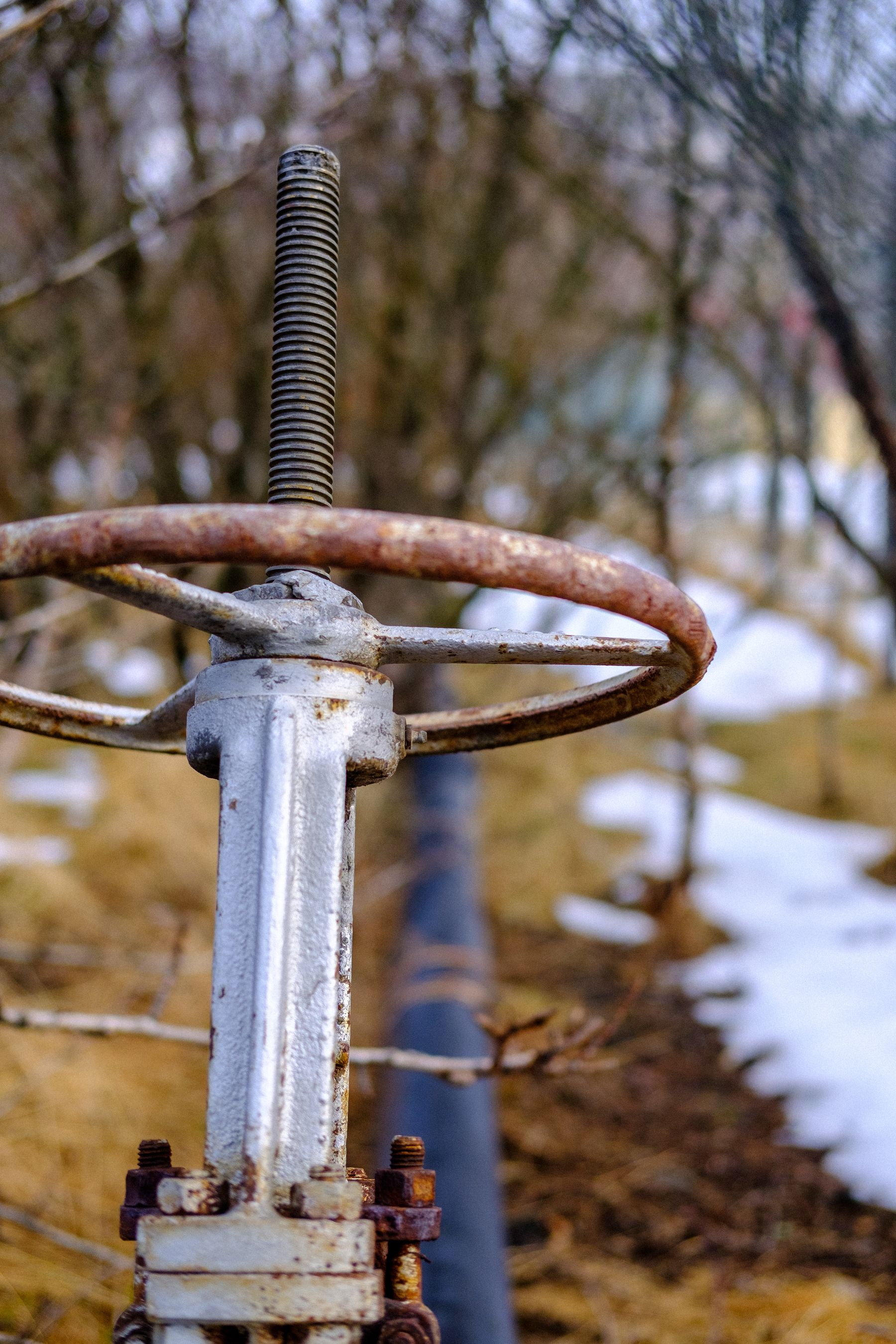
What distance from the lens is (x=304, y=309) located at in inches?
34.9

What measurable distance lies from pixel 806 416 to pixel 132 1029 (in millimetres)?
3536

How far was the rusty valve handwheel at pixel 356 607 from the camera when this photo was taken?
0.62 m

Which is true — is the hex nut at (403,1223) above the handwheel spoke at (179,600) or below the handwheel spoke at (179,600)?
below

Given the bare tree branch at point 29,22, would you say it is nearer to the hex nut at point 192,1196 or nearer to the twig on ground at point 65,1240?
the hex nut at point 192,1196

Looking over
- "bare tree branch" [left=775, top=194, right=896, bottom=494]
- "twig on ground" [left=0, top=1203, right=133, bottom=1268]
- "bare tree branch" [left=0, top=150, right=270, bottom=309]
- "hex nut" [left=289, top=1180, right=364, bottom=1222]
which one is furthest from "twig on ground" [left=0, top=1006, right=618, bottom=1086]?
"bare tree branch" [left=775, top=194, right=896, bottom=494]

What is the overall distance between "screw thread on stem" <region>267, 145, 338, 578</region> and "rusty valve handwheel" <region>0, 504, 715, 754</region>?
0.12 metres

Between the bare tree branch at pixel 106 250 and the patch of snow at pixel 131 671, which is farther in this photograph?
the patch of snow at pixel 131 671

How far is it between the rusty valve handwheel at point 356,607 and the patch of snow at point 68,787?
394cm

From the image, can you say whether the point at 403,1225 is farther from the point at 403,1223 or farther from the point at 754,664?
the point at 754,664

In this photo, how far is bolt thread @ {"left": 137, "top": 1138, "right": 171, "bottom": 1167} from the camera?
849mm

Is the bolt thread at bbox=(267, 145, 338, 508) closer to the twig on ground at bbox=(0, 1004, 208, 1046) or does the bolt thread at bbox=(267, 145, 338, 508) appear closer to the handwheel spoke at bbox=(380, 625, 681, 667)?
the handwheel spoke at bbox=(380, 625, 681, 667)

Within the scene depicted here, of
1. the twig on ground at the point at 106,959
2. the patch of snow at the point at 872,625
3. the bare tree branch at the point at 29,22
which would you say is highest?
the patch of snow at the point at 872,625

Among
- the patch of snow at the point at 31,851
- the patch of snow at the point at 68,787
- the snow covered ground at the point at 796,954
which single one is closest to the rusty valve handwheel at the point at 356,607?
the snow covered ground at the point at 796,954

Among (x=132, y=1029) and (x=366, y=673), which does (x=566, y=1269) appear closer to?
(x=132, y=1029)
